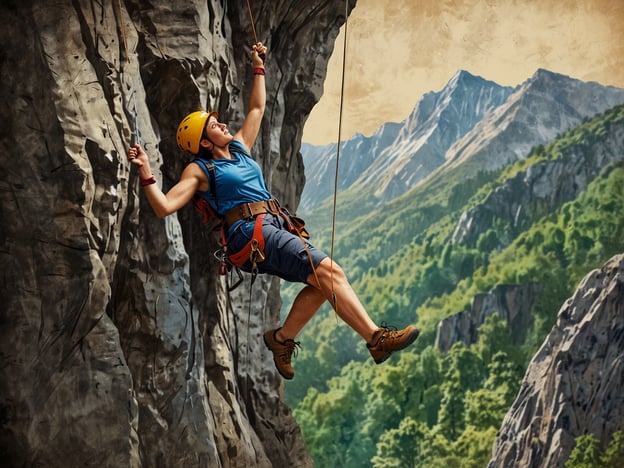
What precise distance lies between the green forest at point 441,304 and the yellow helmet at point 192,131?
10.3m

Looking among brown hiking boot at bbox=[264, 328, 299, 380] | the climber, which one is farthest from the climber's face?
brown hiking boot at bbox=[264, 328, 299, 380]

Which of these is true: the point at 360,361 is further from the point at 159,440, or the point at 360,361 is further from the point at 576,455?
the point at 159,440

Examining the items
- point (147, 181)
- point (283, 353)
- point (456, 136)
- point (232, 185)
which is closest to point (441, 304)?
point (456, 136)

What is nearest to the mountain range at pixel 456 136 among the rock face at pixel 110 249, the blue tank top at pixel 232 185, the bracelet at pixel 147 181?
the rock face at pixel 110 249

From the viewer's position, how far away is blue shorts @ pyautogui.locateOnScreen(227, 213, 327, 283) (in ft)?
16.6

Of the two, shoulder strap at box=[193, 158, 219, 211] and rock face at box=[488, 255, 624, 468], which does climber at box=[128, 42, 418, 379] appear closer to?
shoulder strap at box=[193, 158, 219, 211]

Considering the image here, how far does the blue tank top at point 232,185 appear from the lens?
5152mm

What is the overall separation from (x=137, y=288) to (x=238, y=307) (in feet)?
4.33

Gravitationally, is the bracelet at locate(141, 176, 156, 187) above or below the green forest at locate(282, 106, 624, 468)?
below

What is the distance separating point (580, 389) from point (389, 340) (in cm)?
934

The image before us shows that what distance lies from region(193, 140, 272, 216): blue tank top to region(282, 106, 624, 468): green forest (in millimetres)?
10187

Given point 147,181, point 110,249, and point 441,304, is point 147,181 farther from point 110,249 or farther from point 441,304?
point 441,304

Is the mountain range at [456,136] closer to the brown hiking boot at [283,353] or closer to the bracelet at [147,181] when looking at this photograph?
the brown hiking boot at [283,353]

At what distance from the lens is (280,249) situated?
509 centimetres
